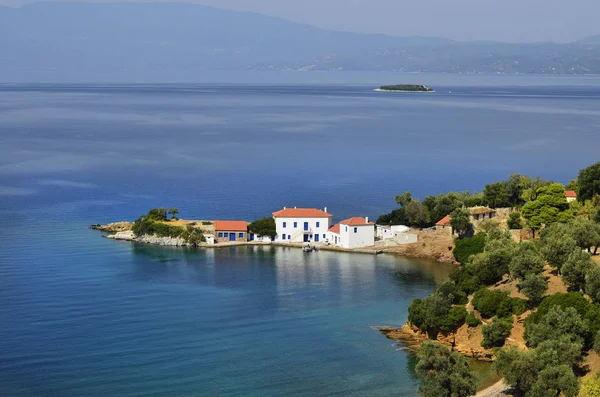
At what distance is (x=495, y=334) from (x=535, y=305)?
111 inches

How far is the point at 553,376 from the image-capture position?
24328 millimetres

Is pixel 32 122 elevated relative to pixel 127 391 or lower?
elevated

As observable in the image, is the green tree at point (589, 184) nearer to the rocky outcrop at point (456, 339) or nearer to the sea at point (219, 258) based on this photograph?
the sea at point (219, 258)

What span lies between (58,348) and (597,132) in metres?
89.1

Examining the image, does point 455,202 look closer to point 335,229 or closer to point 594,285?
point 335,229

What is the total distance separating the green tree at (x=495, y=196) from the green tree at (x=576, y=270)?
756 inches

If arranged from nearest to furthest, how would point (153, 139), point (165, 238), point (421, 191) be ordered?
point (165, 238)
point (421, 191)
point (153, 139)

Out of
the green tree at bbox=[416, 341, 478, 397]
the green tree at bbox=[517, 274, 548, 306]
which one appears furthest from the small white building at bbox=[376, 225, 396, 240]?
the green tree at bbox=[416, 341, 478, 397]

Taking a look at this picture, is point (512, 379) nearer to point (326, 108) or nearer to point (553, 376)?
point (553, 376)

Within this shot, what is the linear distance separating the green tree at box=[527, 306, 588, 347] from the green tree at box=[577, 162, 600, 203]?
19.9 meters

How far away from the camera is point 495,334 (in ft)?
95.5

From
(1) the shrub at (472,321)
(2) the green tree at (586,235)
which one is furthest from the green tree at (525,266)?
(1) the shrub at (472,321)

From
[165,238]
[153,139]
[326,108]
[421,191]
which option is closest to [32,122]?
[153,139]

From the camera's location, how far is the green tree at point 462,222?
1802 inches
